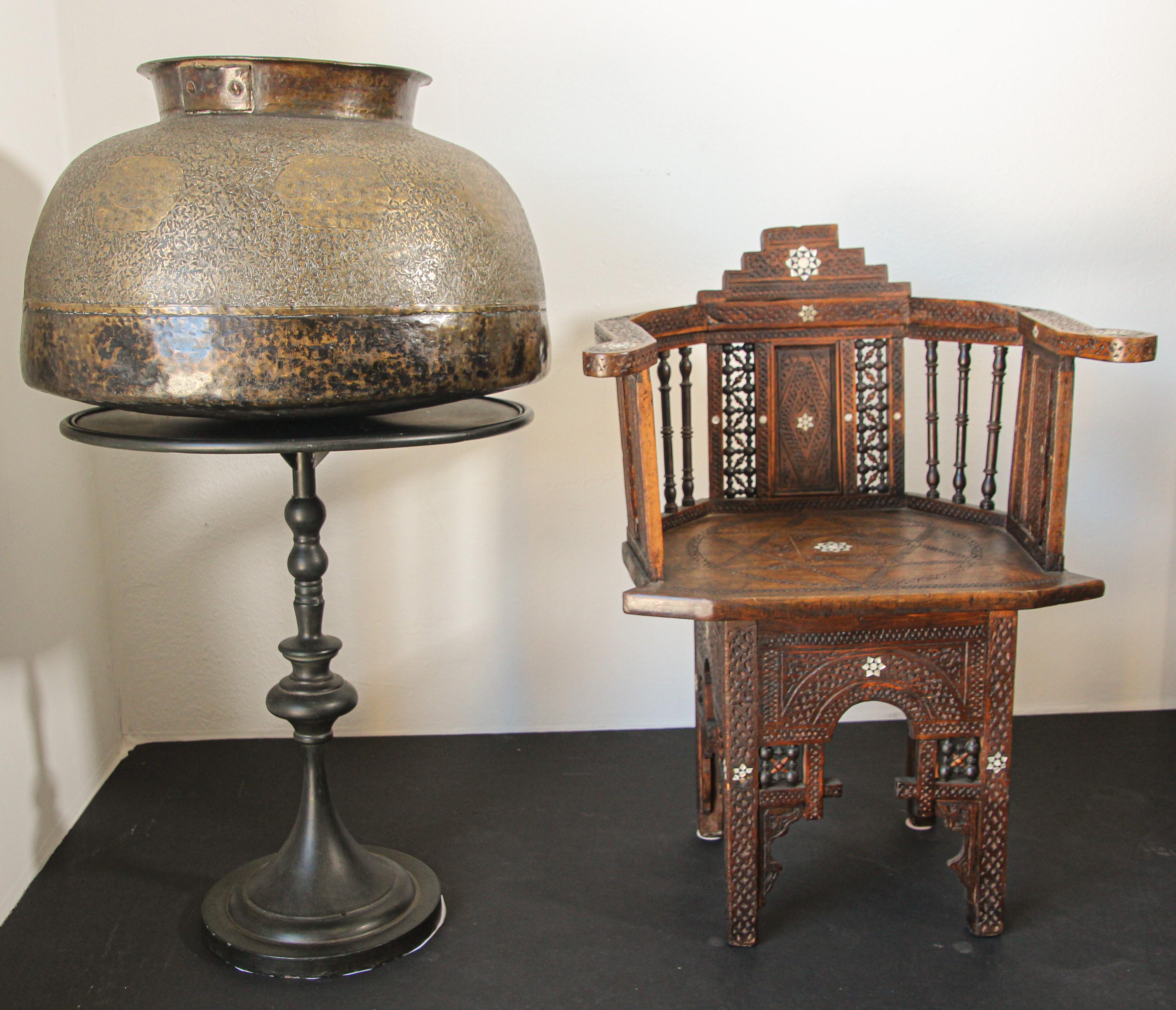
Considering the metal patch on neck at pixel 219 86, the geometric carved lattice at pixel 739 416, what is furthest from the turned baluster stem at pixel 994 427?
the metal patch on neck at pixel 219 86

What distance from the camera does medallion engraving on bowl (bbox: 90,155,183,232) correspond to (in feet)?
5.00

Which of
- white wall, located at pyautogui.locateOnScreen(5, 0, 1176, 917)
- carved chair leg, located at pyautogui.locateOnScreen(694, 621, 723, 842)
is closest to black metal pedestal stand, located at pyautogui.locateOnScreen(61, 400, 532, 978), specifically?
carved chair leg, located at pyautogui.locateOnScreen(694, 621, 723, 842)

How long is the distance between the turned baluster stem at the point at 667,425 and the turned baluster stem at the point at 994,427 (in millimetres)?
598

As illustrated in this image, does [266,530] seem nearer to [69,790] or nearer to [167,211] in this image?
[69,790]

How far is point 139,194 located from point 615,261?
1.31 metres

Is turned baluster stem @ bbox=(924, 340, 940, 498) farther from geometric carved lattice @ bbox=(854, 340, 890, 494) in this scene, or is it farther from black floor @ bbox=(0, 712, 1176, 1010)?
black floor @ bbox=(0, 712, 1176, 1010)

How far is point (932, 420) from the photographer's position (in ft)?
7.67

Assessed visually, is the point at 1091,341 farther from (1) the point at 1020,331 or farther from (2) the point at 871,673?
(2) the point at 871,673

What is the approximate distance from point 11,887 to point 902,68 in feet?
8.16

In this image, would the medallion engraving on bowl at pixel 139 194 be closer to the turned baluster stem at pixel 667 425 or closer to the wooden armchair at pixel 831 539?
the wooden armchair at pixel 831 539

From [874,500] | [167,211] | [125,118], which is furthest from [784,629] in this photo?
[125,118]

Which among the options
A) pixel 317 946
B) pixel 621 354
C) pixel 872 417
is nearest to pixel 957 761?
pixel 872 417

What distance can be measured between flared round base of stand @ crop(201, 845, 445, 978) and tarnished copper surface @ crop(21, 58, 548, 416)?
93cm

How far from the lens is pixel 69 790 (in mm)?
2436
